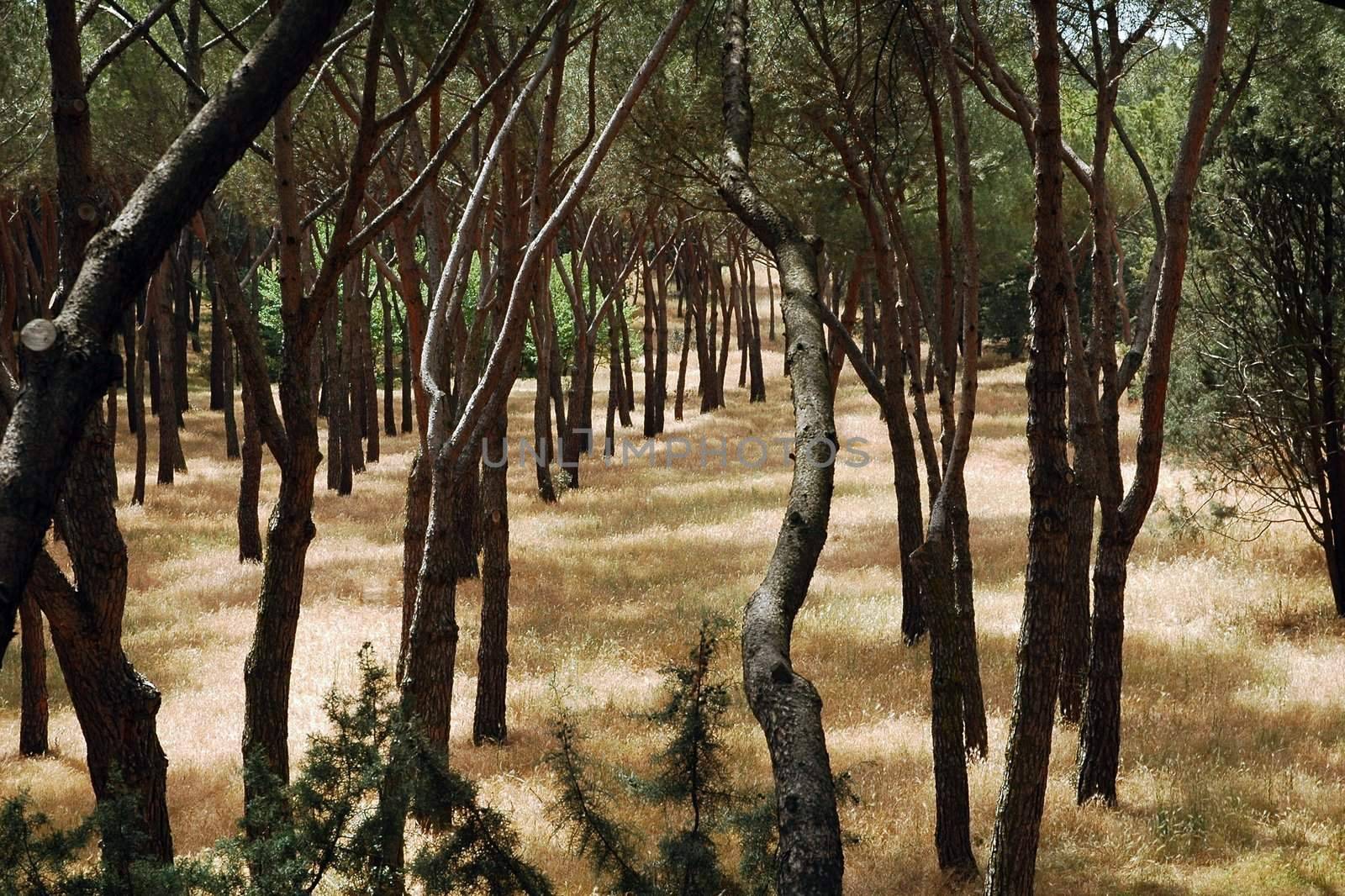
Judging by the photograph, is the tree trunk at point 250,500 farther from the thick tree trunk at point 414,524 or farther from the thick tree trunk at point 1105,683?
the thick tree trunk at point 1105,683

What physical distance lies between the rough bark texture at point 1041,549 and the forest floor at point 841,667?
3.73 ft

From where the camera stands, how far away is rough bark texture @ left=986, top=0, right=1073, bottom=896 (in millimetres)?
5449

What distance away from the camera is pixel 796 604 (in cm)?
240

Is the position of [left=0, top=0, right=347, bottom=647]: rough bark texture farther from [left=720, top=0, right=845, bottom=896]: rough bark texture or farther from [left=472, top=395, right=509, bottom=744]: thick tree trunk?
[left=472, top=395, right=509, bottom=744]: thick tree trunk

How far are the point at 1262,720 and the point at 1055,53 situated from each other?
6.63 metres

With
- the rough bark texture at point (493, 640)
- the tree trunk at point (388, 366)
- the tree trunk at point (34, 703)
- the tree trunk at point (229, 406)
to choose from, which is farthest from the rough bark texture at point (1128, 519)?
the tree trunk at point (388, 366)

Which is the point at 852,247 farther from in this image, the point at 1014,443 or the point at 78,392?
the point at 78,392

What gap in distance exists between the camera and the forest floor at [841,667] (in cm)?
755

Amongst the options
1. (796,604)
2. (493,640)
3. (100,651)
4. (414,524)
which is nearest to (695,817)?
(796,604)

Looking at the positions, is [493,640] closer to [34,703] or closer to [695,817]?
[34,703]

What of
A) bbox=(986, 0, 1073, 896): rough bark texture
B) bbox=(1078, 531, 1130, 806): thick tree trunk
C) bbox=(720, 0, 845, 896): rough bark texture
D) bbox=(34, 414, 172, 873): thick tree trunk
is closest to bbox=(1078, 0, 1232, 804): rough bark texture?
bbox=(1078, 531, 1130, 806): thick tree trunk

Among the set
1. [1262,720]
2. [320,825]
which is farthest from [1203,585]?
[320,825]

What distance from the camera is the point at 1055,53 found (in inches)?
212

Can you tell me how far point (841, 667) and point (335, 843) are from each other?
8.16 m
